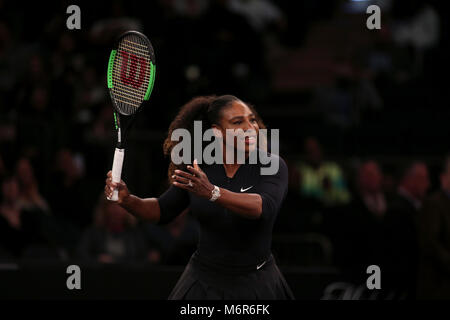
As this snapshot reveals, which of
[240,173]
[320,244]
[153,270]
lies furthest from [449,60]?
[240,173]

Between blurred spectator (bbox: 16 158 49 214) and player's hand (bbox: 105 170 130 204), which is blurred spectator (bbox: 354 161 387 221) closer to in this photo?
blurred spectator (bbox: 16 158 49 214)

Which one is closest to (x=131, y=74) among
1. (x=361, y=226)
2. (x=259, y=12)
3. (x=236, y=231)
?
(x=236, y=231)

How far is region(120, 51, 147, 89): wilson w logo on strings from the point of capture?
14.8 feet

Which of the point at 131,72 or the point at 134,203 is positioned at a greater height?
the point at 131,72

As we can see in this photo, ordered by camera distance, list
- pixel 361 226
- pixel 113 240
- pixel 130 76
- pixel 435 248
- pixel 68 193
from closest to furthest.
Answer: pixel 130 76 < pixel 435 248 < pixel 113 240 < pixel 361 226 < pixel 68 193

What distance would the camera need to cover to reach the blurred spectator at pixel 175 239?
272 inches

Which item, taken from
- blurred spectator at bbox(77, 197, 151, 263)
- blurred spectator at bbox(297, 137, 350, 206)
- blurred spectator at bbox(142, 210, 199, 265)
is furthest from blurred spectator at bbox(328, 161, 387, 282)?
blurred spectator at bbox(77, 197, 151, 263)

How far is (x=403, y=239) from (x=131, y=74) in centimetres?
379

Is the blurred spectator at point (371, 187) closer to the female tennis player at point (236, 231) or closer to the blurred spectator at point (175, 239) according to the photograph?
the blurred spectator at point (175, 239)

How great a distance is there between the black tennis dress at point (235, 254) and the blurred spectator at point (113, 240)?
3.34 meters

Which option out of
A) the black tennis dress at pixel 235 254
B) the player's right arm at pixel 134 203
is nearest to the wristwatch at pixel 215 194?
the black tennis dress at pixel 235 254

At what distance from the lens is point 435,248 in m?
6.88

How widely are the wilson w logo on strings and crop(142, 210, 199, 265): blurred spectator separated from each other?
8.34 ft

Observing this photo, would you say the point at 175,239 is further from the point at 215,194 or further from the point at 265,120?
the point at 215,194
